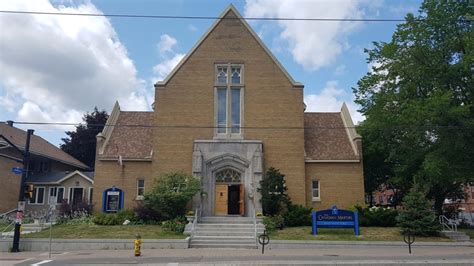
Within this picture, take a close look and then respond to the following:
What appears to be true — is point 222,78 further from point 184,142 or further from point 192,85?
point 184,142

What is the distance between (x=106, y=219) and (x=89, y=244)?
17.2ft

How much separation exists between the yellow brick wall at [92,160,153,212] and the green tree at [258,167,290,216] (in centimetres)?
850

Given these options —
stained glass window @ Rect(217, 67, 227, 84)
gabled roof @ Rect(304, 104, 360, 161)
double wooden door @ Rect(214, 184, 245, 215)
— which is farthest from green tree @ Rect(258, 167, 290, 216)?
stained glass window @ Rect(217, 67, 227, 84)

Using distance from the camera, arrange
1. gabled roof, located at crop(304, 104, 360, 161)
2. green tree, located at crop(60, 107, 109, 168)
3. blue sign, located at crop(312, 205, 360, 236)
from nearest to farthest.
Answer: blue sign, located at crop(312, 205, 360, 236), gabled roof, located at crop(304, 104, 360, 161), green tree, located at crop(60, 107, 109, 168)

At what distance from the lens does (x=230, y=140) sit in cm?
2948

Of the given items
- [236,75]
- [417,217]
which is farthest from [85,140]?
[417,217]

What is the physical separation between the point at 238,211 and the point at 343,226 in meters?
7.97

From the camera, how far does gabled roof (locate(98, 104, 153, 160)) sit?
31.0 m

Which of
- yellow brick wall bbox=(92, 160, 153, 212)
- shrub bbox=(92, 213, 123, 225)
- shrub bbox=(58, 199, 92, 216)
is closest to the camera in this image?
shrub bbox=(92, 213, 123, 225)

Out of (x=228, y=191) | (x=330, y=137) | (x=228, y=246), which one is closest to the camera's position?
(x=228, y=246)

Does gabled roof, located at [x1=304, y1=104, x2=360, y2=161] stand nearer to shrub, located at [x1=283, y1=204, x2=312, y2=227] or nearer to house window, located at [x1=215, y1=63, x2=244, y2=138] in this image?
shrub, located at [x1=283, y1=204, x2=312, y2=227]

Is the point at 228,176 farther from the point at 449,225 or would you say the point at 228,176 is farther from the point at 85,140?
the point at 85,140

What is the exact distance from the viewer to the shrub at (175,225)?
80.3ft

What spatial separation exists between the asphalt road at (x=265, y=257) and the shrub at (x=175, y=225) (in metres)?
4.11
